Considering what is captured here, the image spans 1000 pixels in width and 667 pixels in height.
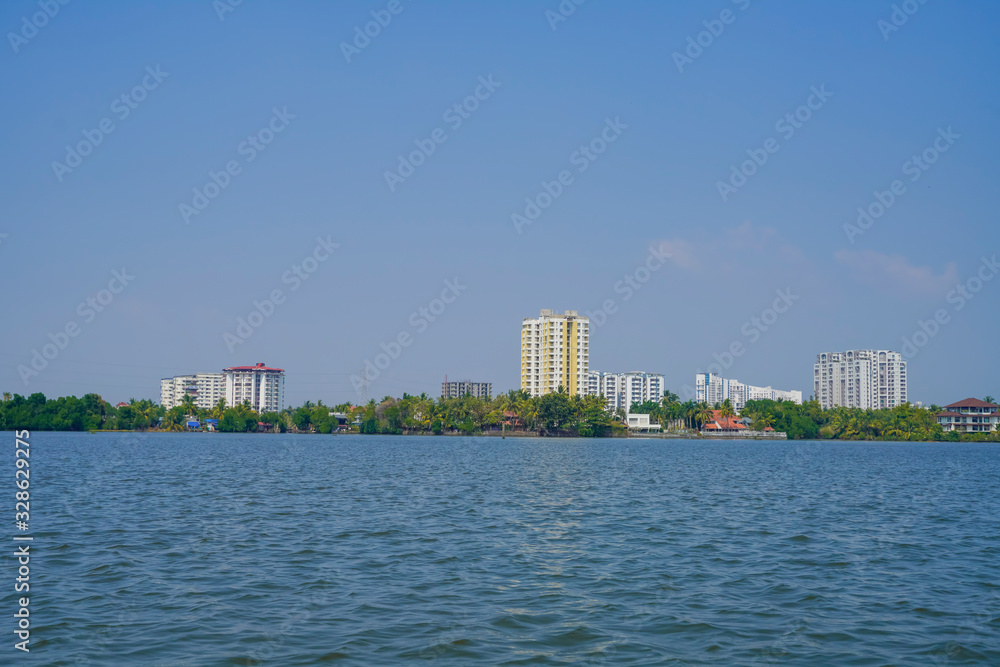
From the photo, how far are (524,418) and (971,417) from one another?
95331 millimetres

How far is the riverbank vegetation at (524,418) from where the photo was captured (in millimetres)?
169125

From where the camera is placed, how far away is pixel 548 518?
26.6 metres

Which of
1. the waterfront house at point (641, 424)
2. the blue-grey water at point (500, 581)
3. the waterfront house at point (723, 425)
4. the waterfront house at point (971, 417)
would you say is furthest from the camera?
the waterfront house at point (641, 424)

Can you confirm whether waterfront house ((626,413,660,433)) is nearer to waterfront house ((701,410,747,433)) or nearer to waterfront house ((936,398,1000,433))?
waterfront house ((701,410,747,433))

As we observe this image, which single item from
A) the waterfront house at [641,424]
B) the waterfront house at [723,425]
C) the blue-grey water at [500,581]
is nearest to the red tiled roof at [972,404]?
the waterfront house at [723,425]

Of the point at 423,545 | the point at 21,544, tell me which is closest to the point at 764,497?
the point at 423,545

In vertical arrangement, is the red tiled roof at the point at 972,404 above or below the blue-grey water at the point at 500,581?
above

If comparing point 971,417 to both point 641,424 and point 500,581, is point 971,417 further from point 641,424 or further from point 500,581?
point 500,581

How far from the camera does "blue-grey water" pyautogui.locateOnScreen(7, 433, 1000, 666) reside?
A: 11695 mm

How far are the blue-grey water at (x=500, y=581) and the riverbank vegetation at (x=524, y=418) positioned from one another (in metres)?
144

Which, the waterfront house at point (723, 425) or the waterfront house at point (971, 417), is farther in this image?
the waterfront house at point (723, 425)

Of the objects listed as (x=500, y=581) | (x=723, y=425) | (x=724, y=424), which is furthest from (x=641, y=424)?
(x=500, y=581)

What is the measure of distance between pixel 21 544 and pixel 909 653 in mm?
19539

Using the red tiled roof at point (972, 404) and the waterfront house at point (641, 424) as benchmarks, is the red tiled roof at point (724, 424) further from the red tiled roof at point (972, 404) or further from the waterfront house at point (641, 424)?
the red tiled roof at point (972, 404)
